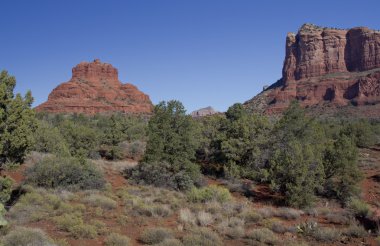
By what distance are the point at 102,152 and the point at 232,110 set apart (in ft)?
51.8

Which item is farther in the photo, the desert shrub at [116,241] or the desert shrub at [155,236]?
the desert shrub at [155,236]

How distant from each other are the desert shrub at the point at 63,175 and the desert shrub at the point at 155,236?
772cm

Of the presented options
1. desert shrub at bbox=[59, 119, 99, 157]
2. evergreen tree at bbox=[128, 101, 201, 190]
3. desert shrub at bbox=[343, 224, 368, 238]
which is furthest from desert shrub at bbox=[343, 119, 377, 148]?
desert shrub at bbox=[343, 224, 368, 238]

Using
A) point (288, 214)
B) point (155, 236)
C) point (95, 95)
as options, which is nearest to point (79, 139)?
point (288, 214)

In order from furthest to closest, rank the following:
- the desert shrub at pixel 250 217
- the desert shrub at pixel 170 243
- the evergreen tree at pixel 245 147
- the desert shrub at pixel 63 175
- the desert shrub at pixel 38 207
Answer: the evergreen tree at pixel 245 147 < the desert shrub at pixel 63 175 < the desert shrub at pixel 250 217 < the desert shrub at pixel 38 207 < the desert shrub at pixel 170 243

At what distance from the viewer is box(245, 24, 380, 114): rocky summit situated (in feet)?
427

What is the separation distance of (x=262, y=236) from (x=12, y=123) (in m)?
9.56

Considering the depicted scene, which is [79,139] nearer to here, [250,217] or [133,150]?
[133,150]

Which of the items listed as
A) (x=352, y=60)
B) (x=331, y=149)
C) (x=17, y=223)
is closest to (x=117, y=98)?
(x=352, y=60)

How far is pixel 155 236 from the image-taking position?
10.4m

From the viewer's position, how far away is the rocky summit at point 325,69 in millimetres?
130038

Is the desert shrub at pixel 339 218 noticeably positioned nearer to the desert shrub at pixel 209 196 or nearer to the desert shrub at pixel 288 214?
the desert shrub at pixel 288 214

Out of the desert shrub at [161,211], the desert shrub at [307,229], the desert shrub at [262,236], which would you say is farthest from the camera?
the desert shrub at [161,211]

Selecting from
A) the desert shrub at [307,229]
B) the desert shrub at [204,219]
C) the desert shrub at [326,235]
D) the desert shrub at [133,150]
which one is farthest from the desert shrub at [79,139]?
the desert shrub at [326,235]
